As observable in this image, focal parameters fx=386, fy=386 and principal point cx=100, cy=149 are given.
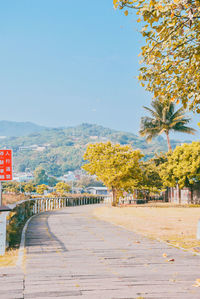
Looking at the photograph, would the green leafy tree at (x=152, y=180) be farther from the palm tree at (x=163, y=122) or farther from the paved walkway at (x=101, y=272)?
the paved walkway at (x=101, y=272)

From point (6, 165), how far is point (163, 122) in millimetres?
39324

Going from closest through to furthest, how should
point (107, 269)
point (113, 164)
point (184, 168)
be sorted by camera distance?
point (107, 269) → point (113, 164) → point (184, 168)

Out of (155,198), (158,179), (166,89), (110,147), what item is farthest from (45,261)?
(155,198)

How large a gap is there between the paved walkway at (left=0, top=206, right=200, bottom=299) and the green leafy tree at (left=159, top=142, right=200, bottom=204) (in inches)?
1251

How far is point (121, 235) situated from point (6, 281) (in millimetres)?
6078

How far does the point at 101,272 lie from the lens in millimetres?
6449

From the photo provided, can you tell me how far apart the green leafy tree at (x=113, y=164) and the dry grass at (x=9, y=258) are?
Answer: 2318 centimetres

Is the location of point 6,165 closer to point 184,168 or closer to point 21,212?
point 21,212

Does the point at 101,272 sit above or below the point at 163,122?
below

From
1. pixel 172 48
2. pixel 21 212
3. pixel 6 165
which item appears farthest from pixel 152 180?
pixel 172 48

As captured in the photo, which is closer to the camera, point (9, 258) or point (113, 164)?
point (9, 258)

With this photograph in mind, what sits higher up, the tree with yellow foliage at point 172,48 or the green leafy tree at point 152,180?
the tree with yellow foliage at point 172,48

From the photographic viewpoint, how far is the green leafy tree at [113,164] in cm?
3198

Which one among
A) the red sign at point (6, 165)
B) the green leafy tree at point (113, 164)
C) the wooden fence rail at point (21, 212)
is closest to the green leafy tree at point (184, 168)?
the green leafy tree at point (113, 164)
